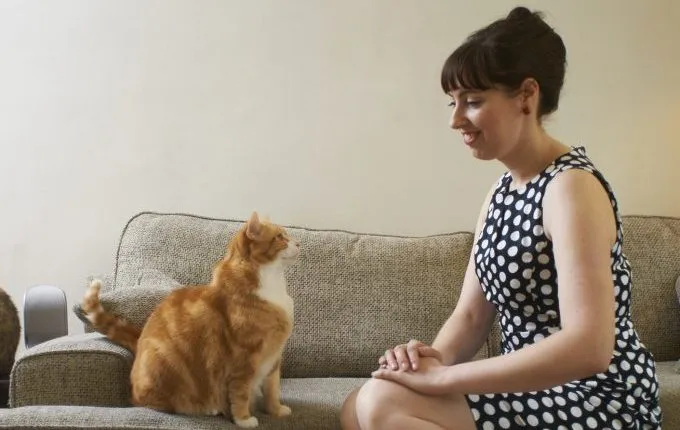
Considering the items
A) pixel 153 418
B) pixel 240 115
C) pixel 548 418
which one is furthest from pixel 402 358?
pixel 240 115

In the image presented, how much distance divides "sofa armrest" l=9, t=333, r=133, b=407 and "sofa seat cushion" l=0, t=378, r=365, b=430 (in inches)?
4.7

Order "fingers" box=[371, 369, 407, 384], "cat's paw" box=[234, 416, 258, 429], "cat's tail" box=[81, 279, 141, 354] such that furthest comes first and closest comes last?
"cat's tail" box=[81, 279, 141, 354]
"cat's paw" box=[234, 416, 258, 429]
"fingers" box=[371, 369, 407, 384]

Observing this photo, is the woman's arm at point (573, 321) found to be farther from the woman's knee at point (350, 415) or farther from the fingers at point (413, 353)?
the woman's knee at point (350, 415)

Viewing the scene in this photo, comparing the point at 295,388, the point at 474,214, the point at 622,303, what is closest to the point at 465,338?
the point at 622,303

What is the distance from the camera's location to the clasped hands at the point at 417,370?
1222mm

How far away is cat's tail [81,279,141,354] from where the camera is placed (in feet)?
5.47

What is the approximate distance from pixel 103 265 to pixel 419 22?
1306 mm

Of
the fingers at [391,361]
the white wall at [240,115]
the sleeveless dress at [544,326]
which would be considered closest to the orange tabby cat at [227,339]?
the fingers at [391,361]

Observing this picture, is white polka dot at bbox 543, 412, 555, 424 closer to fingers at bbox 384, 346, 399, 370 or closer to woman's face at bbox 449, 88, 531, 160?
fingers at bbox 384, 346, 399, 370

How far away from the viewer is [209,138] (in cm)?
244

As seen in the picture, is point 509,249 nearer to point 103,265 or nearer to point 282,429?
point 282,429

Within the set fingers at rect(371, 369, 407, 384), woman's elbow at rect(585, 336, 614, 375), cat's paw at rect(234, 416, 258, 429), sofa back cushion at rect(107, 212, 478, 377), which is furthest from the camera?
sofa back cushion at rect(107, 212, 478, 377)

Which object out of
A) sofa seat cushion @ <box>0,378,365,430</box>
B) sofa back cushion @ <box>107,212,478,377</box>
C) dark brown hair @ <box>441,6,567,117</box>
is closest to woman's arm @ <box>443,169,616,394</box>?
dark brown hair @ <box>441,6,567,117</box>

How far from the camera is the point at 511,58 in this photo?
1291 millimetres
